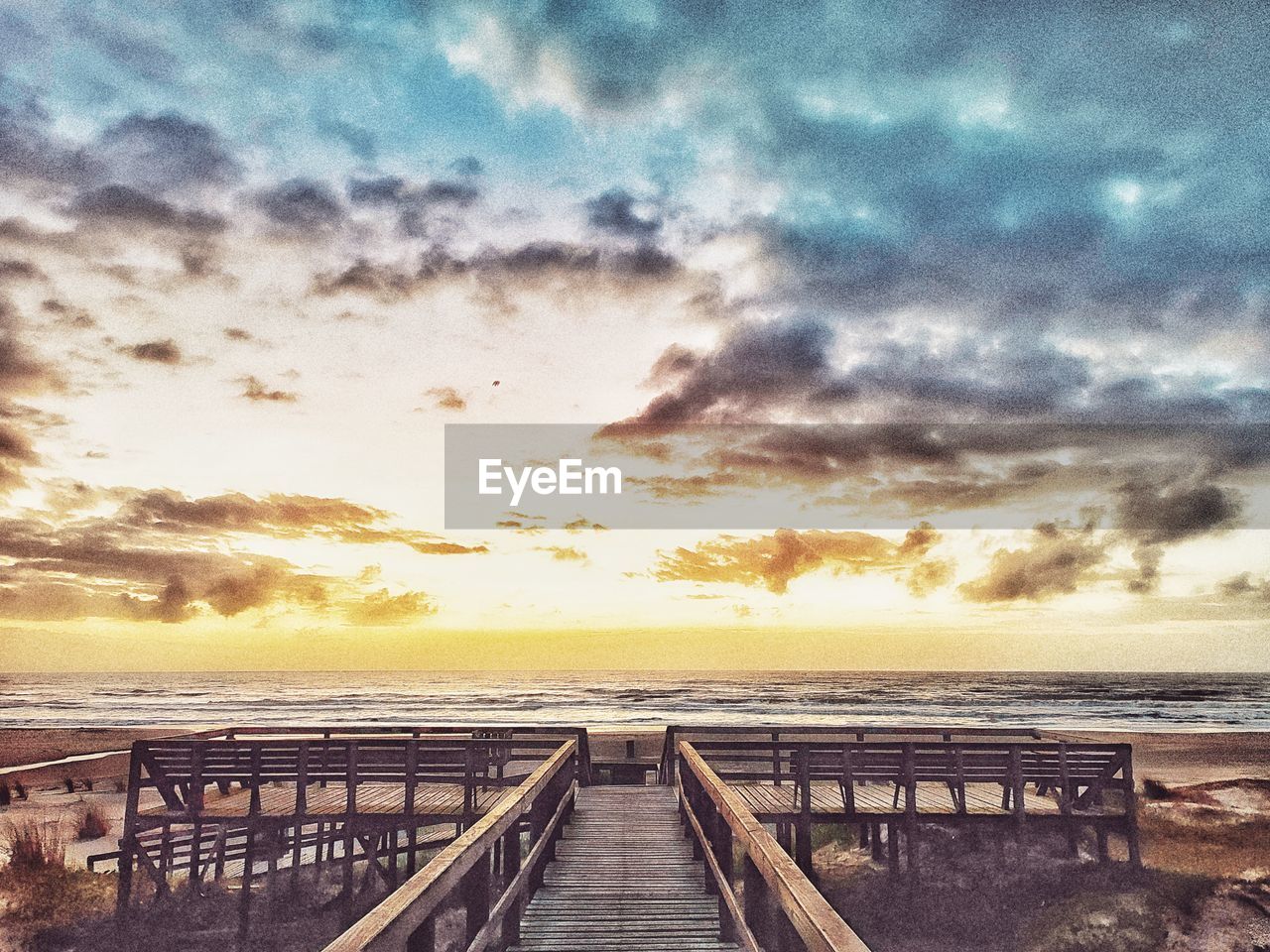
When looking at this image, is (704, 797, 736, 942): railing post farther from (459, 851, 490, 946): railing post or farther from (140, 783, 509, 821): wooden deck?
(140, 783, 509, 821): wooden deck

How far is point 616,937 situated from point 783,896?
3.54m

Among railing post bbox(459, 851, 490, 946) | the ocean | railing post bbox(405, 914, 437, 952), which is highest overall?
railing post bbox(405, 914, 437, 952)

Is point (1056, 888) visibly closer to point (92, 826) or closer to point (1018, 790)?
point (1018, 790)

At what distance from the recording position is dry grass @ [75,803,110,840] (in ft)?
63.0

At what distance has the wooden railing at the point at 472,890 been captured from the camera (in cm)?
282

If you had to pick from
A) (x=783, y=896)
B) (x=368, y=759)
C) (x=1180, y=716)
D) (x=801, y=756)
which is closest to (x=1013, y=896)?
(x=801, y=756)

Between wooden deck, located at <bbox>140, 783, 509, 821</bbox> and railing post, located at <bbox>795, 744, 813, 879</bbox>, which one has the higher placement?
railing post, located at <bbox>795, 744, 813, 879</bbox>

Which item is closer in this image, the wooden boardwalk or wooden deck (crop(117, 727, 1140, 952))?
the wooden boardwalk

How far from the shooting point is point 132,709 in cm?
6662

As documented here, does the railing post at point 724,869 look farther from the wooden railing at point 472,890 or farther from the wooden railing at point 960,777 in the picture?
the wooden railing at point 960,777

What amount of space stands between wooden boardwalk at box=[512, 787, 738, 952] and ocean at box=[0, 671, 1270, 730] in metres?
38.7

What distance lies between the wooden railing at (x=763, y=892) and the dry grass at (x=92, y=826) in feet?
54.1

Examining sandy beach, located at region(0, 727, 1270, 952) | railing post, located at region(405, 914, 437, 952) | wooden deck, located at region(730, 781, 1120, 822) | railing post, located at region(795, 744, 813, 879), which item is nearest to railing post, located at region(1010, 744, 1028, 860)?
wooden deck, located at region(730, 781, 1120, 822)

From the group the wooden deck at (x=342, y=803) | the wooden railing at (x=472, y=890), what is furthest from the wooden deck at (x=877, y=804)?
the wooden railing at (x=472, y=890)
